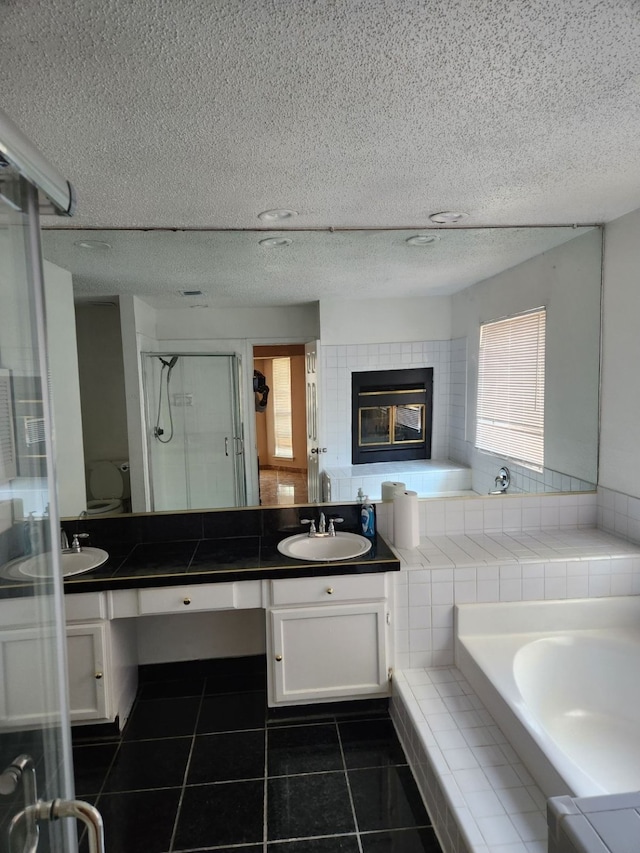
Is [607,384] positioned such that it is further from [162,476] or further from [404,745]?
[162,476]

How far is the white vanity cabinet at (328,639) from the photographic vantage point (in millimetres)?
2199

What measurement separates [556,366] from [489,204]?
3.42 feet

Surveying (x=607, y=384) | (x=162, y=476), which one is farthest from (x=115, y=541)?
(x=607, y=384)

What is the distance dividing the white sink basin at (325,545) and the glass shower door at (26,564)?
1.48 metres

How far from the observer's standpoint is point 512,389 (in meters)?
2.83

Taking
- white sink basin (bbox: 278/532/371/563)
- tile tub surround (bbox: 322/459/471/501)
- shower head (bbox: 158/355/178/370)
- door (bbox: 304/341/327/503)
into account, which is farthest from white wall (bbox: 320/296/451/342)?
white sink basin (bbox: 278/532/371/563)

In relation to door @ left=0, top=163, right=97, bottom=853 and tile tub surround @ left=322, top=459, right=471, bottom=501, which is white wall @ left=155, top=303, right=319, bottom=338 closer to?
tile tub surround @ left=322, top=459, right=471, bottom=501

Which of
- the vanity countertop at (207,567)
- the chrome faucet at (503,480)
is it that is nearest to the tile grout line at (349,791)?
the vanity countertop at (207,567)

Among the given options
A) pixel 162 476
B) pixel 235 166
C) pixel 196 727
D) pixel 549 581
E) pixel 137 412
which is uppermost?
pixel 235 166

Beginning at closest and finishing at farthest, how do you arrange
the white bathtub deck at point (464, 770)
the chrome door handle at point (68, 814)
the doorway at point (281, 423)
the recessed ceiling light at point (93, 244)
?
1. the chrome door handle at point (68, 814)
2. the white bathtub deck at point (464, 770)
3. the recessed ceiling light at point (93, 244)
4. the doorway at point (281, 423)

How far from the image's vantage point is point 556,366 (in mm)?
2746

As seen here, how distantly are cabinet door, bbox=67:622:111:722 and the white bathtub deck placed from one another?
1281 mm

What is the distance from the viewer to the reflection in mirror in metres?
2.48

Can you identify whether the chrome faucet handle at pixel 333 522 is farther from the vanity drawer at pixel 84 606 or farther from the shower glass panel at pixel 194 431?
the vanity drawer at pixel 84 606
